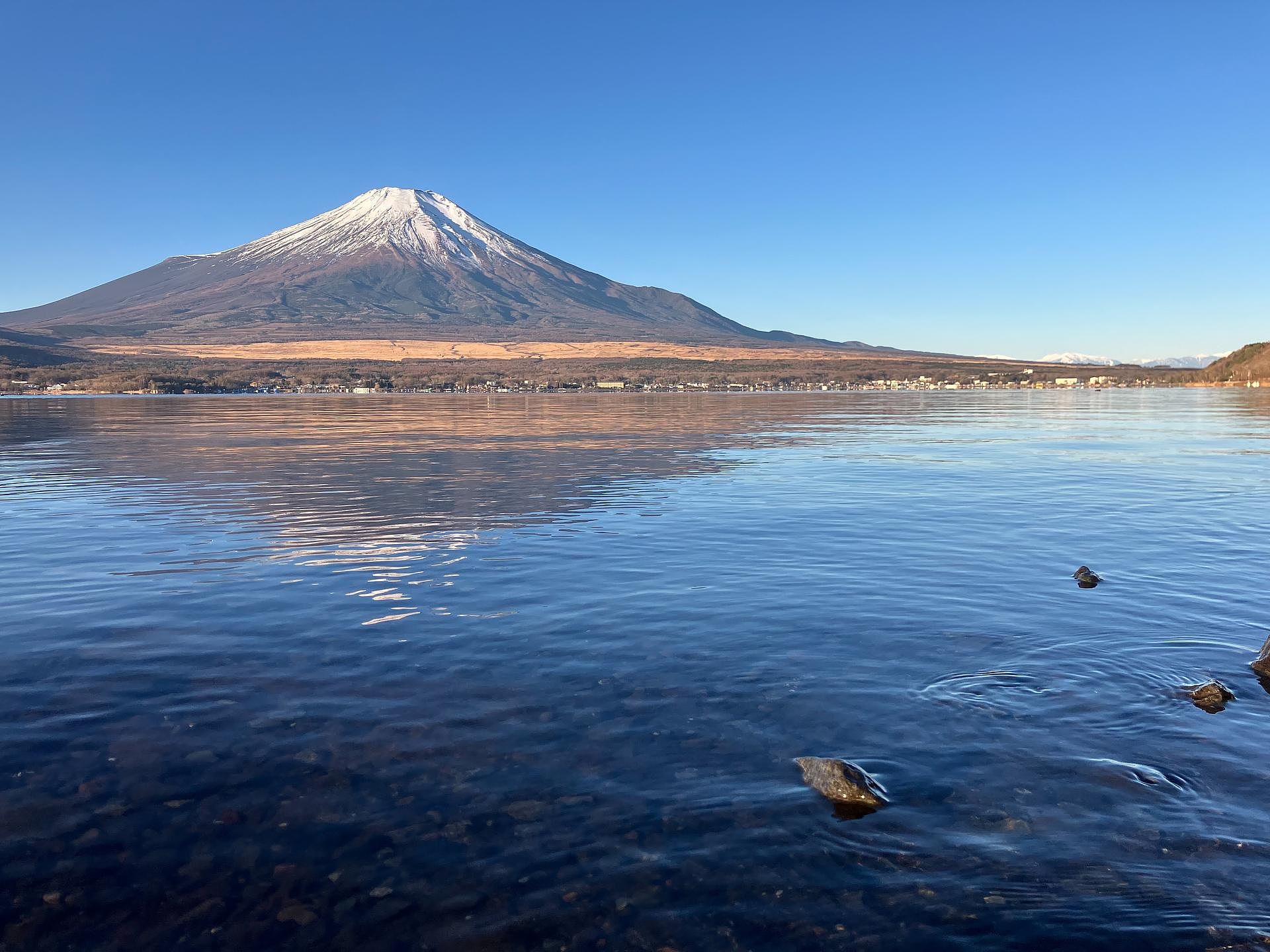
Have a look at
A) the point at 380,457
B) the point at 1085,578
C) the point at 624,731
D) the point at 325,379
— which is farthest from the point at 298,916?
the point at 325,379

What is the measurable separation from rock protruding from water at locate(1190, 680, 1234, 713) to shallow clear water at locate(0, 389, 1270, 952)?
17 cm

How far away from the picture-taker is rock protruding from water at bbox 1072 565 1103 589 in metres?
15.3

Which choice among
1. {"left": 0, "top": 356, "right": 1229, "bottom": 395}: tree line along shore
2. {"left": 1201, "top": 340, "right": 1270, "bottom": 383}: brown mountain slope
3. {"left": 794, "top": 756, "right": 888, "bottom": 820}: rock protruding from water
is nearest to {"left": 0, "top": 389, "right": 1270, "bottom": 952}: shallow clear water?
{"left": 794, "top": 756, "right": 888, "bottom": 820}: rock protruding from water

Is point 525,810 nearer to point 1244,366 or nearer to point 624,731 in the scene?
point 624,731

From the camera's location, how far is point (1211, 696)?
9.77 meters

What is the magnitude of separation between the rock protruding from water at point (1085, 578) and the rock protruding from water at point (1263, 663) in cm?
415

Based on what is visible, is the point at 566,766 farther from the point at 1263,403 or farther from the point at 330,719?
the point at 1263,403

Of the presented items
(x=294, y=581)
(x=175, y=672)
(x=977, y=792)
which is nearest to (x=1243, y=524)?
(x=977, y=792)

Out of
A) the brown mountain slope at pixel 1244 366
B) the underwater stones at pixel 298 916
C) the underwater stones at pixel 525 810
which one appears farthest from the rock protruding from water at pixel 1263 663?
the brown mountain slope at pixel 1244 366

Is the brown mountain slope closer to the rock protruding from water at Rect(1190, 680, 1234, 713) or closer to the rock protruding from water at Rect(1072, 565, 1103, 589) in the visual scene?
the rock protruding from water at Rect(1072, 565, 1103, 589)

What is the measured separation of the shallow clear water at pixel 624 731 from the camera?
6.23 m

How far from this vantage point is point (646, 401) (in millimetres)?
117875

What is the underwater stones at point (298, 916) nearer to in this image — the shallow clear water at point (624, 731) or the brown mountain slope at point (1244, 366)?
the shallow clear water at point (624, 731)

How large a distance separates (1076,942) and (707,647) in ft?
20.6
